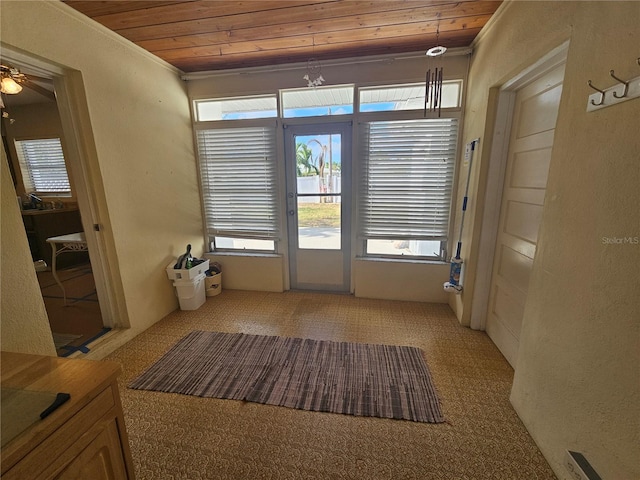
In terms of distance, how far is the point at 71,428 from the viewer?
723 mm

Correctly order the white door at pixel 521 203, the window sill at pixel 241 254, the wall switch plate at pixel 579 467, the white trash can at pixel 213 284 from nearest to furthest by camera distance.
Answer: the wall switch plate at pixel 579 467, the white door at pixel 521 203, the white trash can at pixel 213 284, the window sill at pixel 241 254

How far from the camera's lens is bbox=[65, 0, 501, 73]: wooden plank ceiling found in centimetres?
186

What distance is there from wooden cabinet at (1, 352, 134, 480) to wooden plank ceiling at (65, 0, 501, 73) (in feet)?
7.54

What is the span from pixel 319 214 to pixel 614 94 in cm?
246

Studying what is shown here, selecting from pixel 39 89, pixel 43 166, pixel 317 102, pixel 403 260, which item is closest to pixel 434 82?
pixel 317 102

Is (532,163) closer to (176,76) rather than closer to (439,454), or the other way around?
(439,454)

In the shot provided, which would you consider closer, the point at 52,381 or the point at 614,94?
the point at 52,381

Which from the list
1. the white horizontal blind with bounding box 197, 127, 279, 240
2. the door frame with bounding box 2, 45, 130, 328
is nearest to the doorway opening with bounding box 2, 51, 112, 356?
the door frame with bounding box 2, 45, 130, 328

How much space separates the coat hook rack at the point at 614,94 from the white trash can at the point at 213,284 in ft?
11.1

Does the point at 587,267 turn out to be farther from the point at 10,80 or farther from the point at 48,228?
the point at 48,228


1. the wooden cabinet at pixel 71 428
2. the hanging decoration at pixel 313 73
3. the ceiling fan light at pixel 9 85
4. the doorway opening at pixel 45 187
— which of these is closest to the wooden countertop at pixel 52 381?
the wooden cabinet at pixel 71 428

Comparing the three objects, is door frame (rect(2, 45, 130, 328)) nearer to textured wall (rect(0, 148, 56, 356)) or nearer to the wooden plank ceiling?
the wooden plank ceiling

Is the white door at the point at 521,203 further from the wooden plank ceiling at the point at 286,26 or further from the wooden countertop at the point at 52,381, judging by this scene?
the wooden countertop at the point at 52,381

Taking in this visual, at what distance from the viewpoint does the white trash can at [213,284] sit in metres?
3.18
